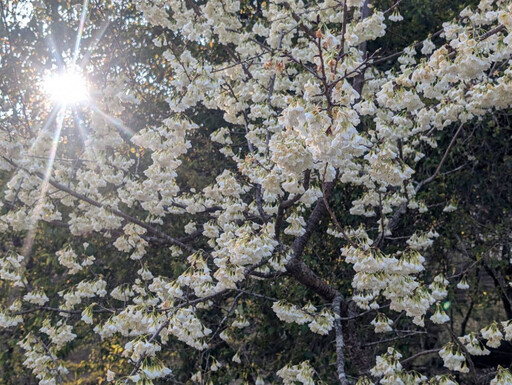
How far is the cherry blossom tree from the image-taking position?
3156mm

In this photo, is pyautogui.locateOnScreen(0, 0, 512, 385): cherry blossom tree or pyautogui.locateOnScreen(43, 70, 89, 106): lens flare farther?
pyautogui.locateOnScreen(43, 70, 89, 106): lens flare

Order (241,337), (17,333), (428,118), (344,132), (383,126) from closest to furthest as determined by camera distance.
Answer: (344,132) → (383,126) → (428,118) → (241,337) → (17,333)

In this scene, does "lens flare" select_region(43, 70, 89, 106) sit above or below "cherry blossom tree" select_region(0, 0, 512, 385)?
above

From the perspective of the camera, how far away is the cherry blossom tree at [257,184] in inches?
124

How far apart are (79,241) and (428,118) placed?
14.8 ft

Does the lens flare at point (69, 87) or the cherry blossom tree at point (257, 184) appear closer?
the cherry blossom tree at point (257, 184)

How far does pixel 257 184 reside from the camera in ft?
16.1

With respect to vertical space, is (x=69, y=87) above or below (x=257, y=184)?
above

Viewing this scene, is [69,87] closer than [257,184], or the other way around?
[257,184]

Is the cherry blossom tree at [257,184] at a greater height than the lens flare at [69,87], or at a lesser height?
lesser

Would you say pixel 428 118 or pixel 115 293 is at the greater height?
pixel 428 118

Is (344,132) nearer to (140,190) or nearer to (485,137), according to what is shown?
(140,190)

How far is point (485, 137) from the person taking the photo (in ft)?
19.7

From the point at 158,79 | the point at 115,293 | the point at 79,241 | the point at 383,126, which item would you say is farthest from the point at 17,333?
the point at 383,126
